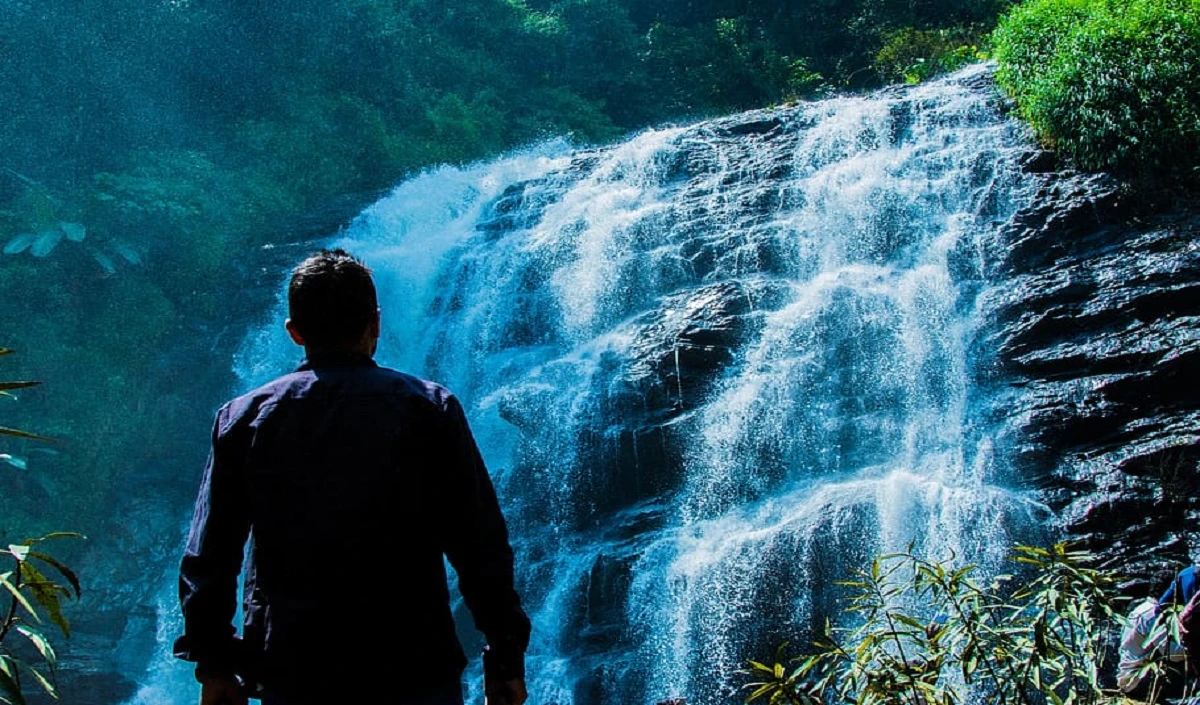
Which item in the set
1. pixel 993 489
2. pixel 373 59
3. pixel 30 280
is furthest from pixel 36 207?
pixel 993 489

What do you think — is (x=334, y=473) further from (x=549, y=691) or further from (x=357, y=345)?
(x=549, y=691)

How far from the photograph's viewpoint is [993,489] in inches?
340

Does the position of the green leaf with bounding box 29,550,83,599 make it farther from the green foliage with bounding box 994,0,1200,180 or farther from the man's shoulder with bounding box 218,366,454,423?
the green foliage with bounding box 994,0,1200,180

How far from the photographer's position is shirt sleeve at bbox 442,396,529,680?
6.83 feet

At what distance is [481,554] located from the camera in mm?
2119

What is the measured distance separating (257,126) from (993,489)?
14902mm

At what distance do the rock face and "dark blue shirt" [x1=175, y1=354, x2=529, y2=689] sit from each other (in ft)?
23.4

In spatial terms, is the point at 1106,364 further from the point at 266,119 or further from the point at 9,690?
the point at 266,119

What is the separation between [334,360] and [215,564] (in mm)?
495

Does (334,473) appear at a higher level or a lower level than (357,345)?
lower

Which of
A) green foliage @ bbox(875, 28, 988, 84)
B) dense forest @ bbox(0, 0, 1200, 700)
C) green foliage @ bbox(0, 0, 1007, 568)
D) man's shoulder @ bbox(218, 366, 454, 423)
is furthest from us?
green foliage @ bbox(875, 28, 988, 84)

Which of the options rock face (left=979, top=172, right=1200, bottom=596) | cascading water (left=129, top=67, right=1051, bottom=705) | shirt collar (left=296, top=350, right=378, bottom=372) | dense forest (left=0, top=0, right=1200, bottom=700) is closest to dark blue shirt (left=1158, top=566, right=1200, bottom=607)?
shirt collar (left=296, top=350, right=378, bottom=372)

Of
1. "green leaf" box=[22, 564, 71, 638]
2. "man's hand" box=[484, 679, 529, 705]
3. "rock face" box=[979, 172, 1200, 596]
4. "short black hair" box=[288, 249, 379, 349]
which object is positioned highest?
"short black hair" box=[288, 249, 379, 349]

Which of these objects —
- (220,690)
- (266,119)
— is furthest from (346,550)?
(266,119)
